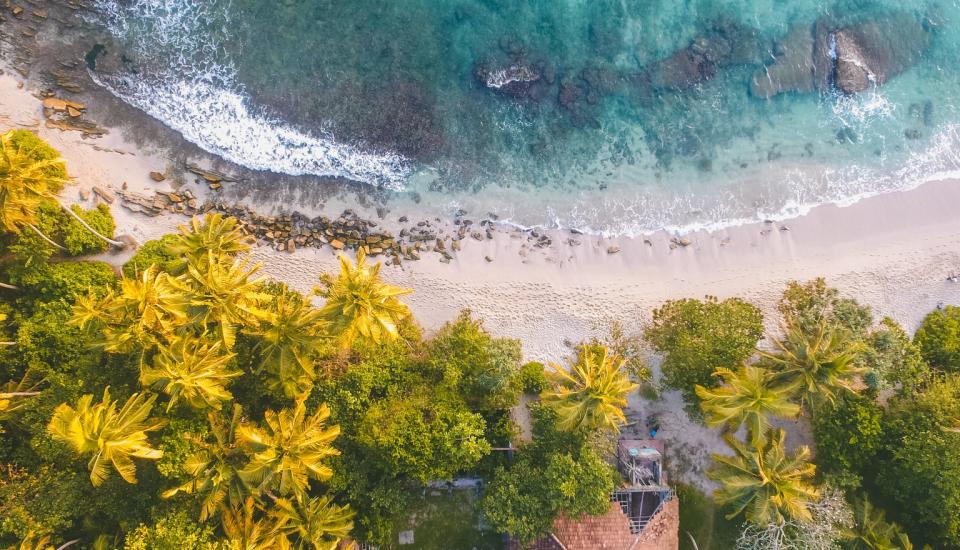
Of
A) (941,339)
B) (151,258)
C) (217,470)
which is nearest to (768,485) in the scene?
(941,339)

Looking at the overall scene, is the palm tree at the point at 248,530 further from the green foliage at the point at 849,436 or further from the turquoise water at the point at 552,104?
the green foliage at the point at 849,436

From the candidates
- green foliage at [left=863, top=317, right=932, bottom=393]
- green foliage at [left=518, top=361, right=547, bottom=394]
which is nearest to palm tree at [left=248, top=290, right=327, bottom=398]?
green foliage at [left=518, top=361, right=547, bottom=394]

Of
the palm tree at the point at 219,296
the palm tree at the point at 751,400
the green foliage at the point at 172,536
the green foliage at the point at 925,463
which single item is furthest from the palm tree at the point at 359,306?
the green foliage at the point at 925,463

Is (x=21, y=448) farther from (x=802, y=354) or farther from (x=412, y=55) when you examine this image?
(x=802, y=354)

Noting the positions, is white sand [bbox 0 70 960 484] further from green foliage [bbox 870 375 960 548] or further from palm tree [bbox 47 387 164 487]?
palm tree [bbox 47 387 164 487]

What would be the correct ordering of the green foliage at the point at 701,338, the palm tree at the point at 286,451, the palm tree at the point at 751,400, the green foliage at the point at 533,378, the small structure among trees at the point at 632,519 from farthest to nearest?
the green foliage at the point at 533,378
the green foliage at the point at 701,338
the small structure among trees at the point at 632,519
the palm tree at the point at 751,400
the palm tree at the point at 286,451

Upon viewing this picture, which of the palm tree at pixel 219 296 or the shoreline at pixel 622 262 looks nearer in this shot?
the palm tree at pixel 219 296

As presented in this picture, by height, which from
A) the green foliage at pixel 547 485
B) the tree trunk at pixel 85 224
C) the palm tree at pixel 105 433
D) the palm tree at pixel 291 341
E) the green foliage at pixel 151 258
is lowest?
the green foliage at pixel 547 485

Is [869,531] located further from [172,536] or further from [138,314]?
[138,314]
